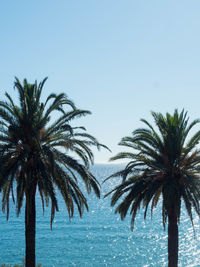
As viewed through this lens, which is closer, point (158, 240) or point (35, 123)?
point (35, 123)

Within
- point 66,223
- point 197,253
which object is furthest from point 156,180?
point 66,223

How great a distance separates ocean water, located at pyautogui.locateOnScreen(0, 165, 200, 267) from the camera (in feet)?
139

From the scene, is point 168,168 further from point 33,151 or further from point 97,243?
point 97,243

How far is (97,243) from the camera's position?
50.8 meters

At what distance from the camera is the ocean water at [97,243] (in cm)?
4250

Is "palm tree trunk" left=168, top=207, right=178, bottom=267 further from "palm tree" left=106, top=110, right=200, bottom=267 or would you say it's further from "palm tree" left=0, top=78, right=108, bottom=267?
"palm tree" left=0, top=78, right=108, bottom=267

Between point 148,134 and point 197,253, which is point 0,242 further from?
point 148,134

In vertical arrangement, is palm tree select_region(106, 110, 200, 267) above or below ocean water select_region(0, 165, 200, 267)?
above

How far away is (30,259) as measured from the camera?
16344 mm

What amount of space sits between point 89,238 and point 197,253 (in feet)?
53.7

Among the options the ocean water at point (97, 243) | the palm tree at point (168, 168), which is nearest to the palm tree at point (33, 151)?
the palm tree at point (168, 168)

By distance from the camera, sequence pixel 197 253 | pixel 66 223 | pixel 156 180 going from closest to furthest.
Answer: pixel 156 180, pixel 197 253, pixel 66 223

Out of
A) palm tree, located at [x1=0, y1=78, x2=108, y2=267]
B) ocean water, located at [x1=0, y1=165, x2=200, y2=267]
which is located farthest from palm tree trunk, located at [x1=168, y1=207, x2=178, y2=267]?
ocean water, located at [x1=0, y1=165, x2=200, y2=267]

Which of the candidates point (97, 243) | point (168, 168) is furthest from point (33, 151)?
point (97, 243)
